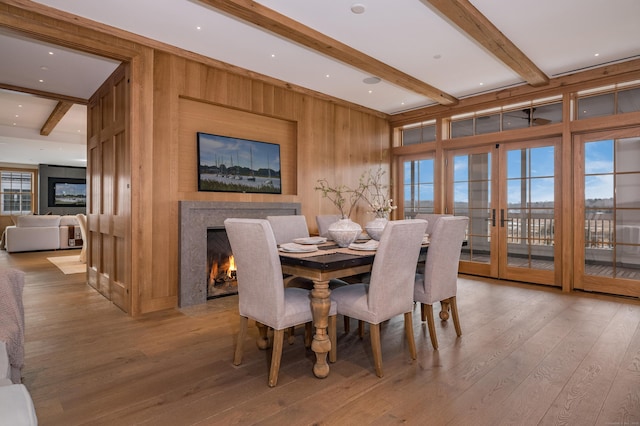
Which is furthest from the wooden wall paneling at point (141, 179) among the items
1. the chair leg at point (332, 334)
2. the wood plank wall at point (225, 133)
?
the chair leg at point (332, 334)

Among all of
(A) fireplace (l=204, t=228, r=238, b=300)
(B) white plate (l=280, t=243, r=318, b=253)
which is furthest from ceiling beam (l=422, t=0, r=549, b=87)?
(A) fireplace (l=204, t=228, r=238, b=300)

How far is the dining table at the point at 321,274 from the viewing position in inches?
83.4

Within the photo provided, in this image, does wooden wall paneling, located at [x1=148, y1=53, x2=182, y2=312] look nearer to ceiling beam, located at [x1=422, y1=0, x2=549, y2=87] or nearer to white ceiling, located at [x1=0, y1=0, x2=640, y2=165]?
white ceiling, located at [x1=0, y1=0, x2=640, y2=165]

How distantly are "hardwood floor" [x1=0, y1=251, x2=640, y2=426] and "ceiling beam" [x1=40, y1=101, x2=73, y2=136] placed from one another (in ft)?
11.4

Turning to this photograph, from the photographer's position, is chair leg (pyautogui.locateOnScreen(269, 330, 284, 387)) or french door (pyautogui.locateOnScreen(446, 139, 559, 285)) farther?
french door (pyautogui.locateOnScreen(446, 139, 559, 285))

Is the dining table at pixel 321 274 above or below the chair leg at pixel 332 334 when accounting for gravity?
above

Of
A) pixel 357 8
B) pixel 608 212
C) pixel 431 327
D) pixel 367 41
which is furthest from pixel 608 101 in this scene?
pixel 431 327

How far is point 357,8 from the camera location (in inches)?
118

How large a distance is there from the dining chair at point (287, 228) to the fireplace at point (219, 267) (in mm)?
1200

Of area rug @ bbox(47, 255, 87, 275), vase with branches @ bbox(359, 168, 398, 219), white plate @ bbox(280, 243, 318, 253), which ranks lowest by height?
area rug @ bbox(47, 255, 87, 275)

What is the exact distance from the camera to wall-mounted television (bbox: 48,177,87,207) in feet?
40.4

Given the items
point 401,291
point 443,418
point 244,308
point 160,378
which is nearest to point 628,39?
point 401,291

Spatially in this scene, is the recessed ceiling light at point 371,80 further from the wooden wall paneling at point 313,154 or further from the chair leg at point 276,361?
the chair leg at point 276,361

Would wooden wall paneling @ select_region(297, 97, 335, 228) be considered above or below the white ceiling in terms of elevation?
below
